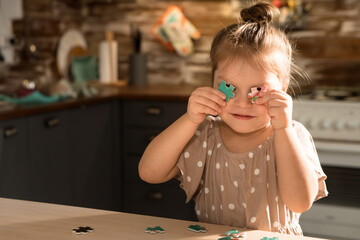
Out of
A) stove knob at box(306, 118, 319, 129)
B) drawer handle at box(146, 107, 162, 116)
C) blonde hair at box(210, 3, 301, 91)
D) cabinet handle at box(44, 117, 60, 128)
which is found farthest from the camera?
drawer handle at box(146, 107, 162, 116)

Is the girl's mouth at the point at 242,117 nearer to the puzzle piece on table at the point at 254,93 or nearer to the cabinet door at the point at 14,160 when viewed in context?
the puzzle piece on table at the point at 254,93

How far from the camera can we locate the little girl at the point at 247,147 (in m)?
0.97

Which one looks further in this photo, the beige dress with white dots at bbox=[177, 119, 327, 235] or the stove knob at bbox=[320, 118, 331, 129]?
the stove knob at bbox=[320, 118, 331, 129]

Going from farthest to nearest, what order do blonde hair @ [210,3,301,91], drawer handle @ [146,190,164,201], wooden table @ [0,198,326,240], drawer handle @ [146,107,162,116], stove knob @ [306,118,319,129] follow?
1. drawer handle @ [146,190,164,201]
2. drawer handle @ [146,107,162,116]
3. stove knob @ [306,118,319,129]
4. blonde hair @ [210,3,301,91]
5. wooden table @ [0,198,326,240]

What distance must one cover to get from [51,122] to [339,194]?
145cm

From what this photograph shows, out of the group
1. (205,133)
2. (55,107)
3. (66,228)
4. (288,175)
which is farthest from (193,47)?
(66,228)

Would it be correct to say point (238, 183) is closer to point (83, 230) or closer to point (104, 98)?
point (83, 230)

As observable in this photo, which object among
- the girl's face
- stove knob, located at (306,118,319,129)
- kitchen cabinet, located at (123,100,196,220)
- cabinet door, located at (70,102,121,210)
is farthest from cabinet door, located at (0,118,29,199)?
stove knob, located at (306,118,319,129)

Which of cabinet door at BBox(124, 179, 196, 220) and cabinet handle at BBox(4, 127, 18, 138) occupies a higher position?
cabinet handle at BBox(4, 127, 18, 138)

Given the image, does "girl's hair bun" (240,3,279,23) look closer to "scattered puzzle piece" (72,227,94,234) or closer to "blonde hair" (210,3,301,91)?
"blonde hair" (210,3,301,91)

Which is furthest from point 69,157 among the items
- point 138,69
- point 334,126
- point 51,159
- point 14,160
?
point 334,126

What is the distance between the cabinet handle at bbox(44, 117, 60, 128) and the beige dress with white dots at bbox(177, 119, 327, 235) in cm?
111

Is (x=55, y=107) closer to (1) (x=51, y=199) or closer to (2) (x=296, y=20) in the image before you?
(1) (x=51, y=199)

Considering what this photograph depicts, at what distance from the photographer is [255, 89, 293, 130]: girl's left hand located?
0.93 meters
